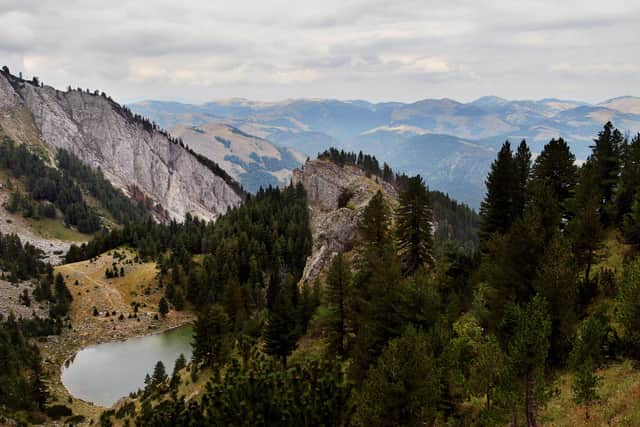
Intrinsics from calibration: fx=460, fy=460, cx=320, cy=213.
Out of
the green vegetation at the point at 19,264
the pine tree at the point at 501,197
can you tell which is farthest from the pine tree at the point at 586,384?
the green vegetation at the point at 19,264

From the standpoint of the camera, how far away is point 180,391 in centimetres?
5903

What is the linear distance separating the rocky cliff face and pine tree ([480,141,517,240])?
41846mm

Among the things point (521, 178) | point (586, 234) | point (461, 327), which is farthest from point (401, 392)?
point (521, 178)

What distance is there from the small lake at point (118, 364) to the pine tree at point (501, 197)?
68671mm

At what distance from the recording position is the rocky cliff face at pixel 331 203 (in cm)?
10138

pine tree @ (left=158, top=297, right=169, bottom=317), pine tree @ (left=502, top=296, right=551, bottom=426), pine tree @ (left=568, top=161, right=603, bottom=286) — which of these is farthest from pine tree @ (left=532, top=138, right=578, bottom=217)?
pine tree @ (left=158, top=297, right=169, bottom=317)

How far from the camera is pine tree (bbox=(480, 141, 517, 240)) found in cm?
6066

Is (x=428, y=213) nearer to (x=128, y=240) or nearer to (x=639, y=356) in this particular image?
(x=639, y=356)

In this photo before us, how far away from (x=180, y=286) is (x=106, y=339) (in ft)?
88.6

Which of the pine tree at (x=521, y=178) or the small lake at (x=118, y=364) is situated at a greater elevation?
the pine tree at (x=521, y=178)

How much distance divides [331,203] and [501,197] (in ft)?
320

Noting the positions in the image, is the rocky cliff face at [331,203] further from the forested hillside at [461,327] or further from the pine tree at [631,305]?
the pine tree at [631,305]

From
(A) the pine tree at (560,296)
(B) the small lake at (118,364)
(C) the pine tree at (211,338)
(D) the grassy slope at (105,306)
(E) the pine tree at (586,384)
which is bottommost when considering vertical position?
(B) the small lake at (118,364)

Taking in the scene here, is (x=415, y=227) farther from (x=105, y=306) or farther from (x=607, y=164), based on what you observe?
(x=105, y=306)
